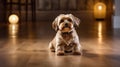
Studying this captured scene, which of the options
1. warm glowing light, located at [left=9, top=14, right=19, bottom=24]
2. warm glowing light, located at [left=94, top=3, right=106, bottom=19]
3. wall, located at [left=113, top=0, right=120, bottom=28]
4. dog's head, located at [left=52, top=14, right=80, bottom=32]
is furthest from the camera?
warm glowing light, located at [left=94, top=3, right=106, bottom=19]

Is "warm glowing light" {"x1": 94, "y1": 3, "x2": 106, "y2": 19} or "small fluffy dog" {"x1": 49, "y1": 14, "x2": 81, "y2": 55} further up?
"warm glowing light" {"x1": 94, "y1": 3, "x2": 106, "y2": 19}

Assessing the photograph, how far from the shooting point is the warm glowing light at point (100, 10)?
368 inches

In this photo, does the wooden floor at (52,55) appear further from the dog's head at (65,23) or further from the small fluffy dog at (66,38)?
the dog's head at (65,23)

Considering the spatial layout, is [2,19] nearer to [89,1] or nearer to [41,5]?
[41,5]

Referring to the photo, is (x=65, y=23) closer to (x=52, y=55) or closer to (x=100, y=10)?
(x=52, y=55)

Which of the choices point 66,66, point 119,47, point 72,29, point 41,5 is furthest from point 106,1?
point 66,66

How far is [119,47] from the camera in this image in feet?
14.0

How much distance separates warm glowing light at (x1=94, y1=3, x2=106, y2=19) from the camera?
30.6 feet

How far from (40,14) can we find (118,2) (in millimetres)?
3173

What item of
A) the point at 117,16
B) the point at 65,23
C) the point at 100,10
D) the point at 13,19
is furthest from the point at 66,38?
the point at 100,10

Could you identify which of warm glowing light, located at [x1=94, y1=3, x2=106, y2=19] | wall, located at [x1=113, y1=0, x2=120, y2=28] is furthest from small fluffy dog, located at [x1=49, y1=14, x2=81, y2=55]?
warm glowing light, located at [x1=94, y1=3, x2=106, y2=19]

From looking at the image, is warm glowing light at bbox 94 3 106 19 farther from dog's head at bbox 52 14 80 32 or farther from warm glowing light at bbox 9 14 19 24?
dog's head at bbox 52 14 80 32

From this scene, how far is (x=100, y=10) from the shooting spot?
30.8ft

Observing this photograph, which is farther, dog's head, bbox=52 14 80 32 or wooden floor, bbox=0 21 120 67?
dog's head, bbox=52 14 80 32
